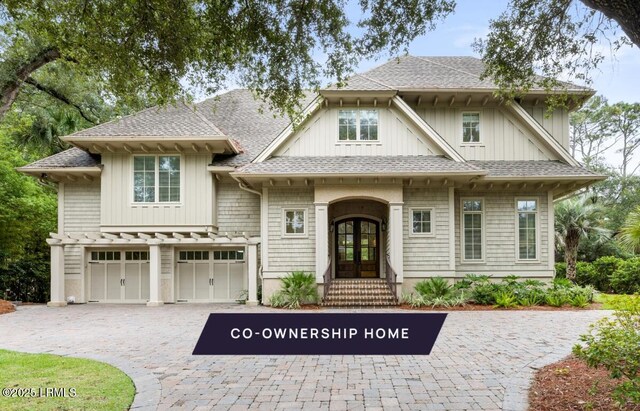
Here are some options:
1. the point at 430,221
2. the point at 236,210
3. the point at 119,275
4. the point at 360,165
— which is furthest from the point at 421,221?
the point at 119,275

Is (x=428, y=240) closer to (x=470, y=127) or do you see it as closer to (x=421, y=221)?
(x=421, y=221)

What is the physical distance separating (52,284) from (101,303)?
5.60 feet

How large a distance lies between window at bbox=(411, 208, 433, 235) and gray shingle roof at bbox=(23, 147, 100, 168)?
11177 millimetres

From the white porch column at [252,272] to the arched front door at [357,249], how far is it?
3309 mm

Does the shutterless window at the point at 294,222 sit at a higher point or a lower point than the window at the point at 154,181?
lower

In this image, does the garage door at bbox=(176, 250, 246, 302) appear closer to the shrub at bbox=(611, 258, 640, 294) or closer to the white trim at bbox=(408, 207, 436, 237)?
the white trim at bbox=(408, 207, 436, 237)

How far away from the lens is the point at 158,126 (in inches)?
615

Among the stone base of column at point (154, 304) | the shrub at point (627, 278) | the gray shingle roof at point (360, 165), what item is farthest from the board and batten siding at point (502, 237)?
the stone base of column at point (154, 304)

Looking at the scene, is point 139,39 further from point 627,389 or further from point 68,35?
point 627,389

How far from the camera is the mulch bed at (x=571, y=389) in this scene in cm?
482

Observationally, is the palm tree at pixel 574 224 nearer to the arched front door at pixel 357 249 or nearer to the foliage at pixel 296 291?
the arched front door at pixel 357 249

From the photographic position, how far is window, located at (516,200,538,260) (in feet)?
51.2

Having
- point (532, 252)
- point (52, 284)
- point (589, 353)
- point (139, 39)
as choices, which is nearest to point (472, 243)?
point (532, 252)

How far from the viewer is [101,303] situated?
16.0 m
